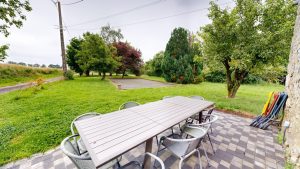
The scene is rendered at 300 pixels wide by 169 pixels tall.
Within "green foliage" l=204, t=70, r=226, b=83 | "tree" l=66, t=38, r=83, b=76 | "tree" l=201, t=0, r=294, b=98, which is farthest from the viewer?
"tree" l=66, t=38, r=83, b=76

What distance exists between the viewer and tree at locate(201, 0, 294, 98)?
183 inches

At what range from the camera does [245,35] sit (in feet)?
17.0

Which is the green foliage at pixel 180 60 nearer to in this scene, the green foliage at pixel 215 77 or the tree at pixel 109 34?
Result: the green foliage at pixel 215 77

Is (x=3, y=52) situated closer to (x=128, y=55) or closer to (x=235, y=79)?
(x=235, y=79)

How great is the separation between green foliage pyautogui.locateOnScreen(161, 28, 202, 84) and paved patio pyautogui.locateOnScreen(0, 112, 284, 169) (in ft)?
35.7

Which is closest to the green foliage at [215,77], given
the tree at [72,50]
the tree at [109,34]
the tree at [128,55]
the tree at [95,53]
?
the tree at [128,55]

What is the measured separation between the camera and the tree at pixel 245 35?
4.66 meters

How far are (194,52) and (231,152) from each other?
1364cm

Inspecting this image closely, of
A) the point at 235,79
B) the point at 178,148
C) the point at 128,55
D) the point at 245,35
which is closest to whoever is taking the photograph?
the point at 178,148

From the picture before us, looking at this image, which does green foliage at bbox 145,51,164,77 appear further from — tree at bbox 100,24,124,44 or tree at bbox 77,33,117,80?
tree at bbox 77,33,117,80

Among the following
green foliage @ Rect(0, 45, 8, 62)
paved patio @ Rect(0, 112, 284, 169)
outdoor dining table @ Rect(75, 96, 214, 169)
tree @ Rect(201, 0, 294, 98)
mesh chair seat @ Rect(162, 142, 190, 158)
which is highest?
tree @ Rect(201, 0, 294, 98)

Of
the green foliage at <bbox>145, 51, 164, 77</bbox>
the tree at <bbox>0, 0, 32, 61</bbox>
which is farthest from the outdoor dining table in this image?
the green foliage at <bbox>145, 51, 164, 77</bbox>

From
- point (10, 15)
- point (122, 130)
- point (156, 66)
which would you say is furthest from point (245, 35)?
point (156, 66)

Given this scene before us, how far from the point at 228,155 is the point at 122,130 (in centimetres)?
201
